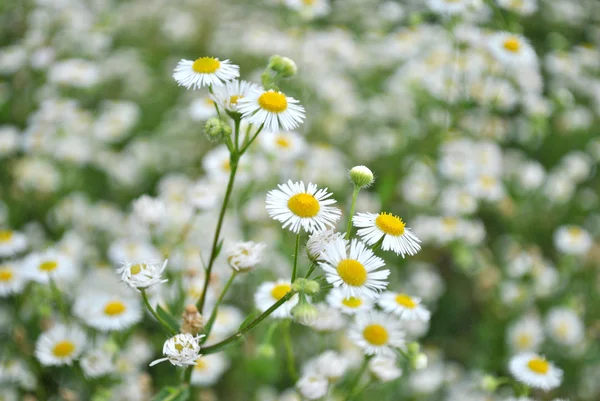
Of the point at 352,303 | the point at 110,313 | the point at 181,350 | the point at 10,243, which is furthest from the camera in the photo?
the point at 10,243

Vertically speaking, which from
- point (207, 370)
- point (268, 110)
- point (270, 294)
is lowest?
point (207, 370)

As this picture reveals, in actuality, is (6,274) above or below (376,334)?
below

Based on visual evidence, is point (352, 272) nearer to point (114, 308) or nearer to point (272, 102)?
point (272, 102)

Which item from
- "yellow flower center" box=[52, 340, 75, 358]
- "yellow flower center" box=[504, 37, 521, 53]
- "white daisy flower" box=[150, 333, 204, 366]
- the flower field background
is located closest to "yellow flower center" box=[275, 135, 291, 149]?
the flower field background

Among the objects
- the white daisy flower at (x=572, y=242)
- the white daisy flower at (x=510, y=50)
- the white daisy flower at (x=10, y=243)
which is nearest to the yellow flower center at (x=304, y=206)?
the white daisy flower at (x=10, y=243)

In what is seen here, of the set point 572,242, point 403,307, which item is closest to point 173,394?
point 403,307

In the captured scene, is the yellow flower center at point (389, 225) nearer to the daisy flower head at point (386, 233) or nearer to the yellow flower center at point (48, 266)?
Answer: the daisy flower head at point (386, 233)

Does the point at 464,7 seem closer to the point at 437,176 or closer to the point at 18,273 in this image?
the point at 437,176
